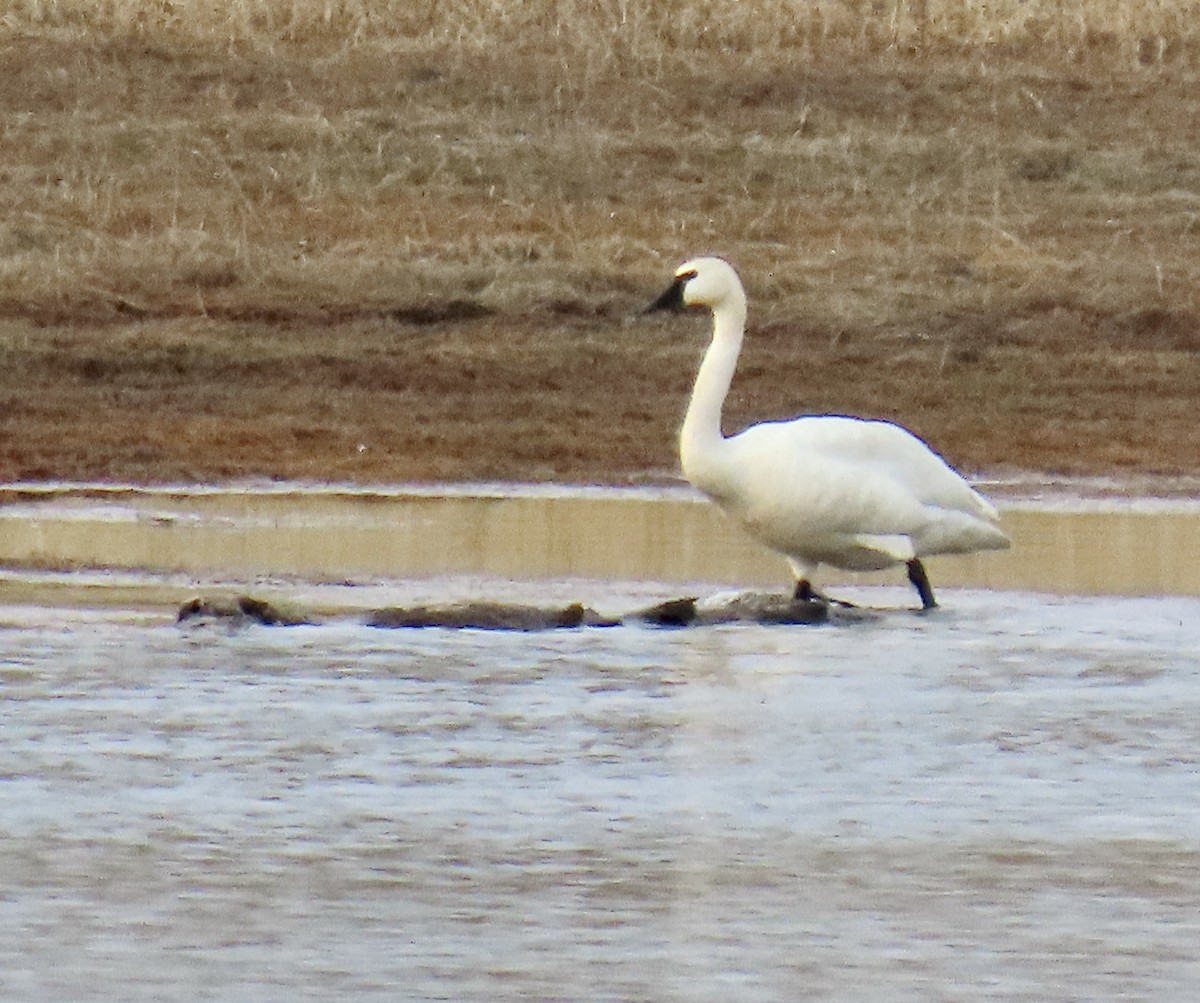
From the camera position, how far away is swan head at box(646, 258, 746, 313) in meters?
11.0

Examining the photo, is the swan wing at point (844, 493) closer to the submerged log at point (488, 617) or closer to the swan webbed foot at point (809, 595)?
the swan webbed foot at point (809, 595)

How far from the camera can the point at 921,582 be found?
1017cm

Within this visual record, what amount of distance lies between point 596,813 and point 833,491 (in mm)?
3603

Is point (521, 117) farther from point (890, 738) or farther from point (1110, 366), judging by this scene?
point (890, 738)

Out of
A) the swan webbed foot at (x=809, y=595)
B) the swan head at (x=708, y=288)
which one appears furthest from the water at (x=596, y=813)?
the swan head at (x=708, y=288)

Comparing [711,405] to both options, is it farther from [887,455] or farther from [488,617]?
[488,617]

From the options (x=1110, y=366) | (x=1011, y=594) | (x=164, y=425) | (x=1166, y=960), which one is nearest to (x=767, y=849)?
(x=1166, y=960)

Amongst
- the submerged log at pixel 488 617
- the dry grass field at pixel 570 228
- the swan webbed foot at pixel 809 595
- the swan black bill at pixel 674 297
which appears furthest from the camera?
the dry grass field at pixel 570 228

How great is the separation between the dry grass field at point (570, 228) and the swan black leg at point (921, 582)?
3.55 meters

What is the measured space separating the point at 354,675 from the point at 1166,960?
3.47m

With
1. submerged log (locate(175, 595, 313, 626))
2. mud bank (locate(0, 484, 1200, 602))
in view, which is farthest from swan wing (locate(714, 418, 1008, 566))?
submerged log (locate(175, 595, 313, 626))

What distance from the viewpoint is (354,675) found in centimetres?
827

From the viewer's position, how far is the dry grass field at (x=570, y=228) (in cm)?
1477

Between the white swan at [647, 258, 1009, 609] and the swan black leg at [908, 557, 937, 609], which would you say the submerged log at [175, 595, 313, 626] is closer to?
the white swan at [647, 258, 1009, 609]
